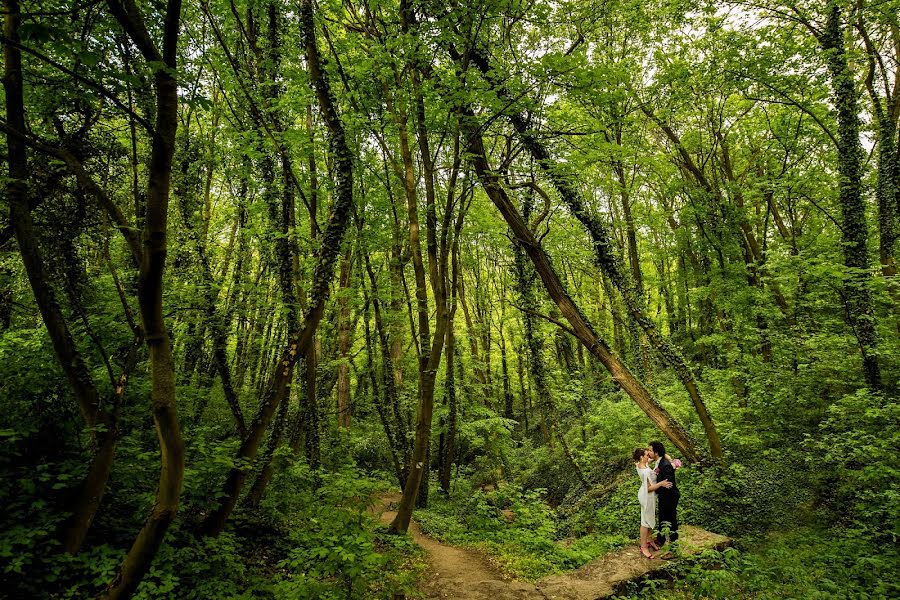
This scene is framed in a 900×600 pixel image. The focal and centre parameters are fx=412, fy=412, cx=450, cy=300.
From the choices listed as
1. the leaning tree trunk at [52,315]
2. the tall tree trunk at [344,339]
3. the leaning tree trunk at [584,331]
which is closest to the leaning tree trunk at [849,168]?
the leaning tree trunk at [584,331]

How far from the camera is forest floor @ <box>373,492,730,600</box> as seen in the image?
5.43 metres

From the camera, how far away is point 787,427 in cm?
944

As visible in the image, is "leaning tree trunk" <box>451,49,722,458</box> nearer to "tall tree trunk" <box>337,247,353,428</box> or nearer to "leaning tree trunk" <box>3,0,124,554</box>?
"tall tree trunk" <box>337,247,353,428</box>

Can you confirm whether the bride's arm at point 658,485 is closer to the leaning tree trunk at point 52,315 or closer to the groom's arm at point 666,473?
the groom's arm at point 666,473

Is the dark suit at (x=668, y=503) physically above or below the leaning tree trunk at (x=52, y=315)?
below

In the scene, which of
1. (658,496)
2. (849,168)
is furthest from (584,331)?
(849,168)

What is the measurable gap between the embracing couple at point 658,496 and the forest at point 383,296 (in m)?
0.73

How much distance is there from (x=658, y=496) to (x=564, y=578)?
2086 mm

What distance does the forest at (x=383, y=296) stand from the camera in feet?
13.7

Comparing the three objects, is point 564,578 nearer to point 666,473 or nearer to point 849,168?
point 666,473

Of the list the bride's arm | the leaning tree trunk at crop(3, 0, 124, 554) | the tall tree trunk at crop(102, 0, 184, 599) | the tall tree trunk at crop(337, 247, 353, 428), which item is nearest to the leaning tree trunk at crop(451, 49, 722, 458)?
the bride's arm

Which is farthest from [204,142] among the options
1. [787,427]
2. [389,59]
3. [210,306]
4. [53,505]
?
[787,427]

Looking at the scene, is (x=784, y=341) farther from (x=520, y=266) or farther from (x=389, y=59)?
(x=389, y=59)

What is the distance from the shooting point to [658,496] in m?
6.68
